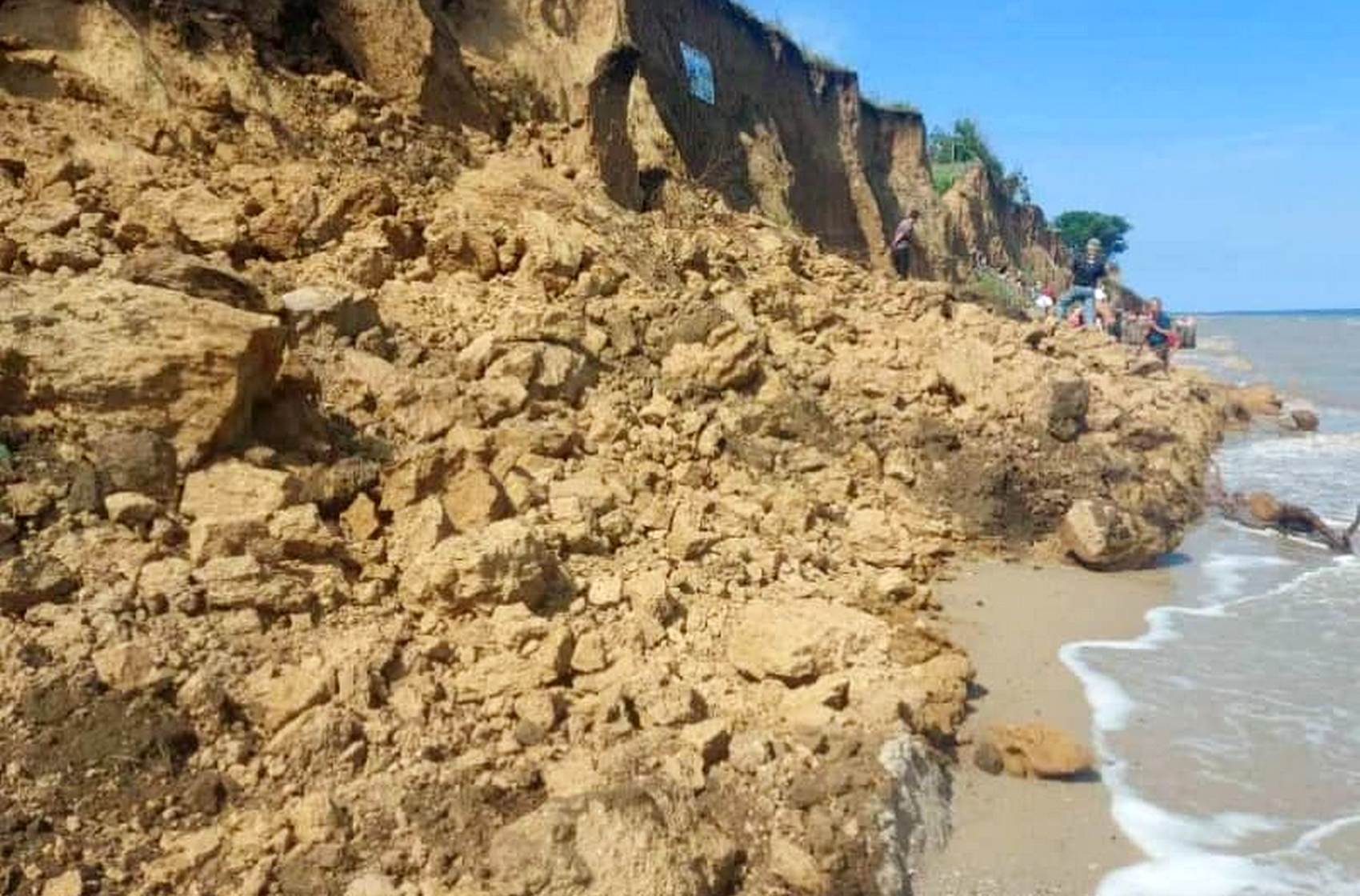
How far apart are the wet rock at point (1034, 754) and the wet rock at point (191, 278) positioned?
311cm

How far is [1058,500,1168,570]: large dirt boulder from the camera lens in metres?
6.14

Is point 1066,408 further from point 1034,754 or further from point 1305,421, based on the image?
point 1305,421

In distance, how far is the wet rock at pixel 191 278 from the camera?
12.6ft

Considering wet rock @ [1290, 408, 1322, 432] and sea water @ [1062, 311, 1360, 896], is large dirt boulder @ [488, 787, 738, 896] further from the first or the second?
wet rock @ [1290, 408, 1322, 432]

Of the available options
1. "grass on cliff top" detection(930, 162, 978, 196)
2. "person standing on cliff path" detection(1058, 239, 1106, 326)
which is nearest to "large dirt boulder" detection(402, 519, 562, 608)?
"person standing on cliff path" detection(1058, 239, 1106, 326)

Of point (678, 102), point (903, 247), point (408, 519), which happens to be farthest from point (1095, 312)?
point (408, 519)

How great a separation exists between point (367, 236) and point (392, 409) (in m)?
1.56

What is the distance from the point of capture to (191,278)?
153 inches

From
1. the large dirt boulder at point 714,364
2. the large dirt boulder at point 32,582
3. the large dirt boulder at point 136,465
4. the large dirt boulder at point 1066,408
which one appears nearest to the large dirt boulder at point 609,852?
the large dirt boulder at point 32,582

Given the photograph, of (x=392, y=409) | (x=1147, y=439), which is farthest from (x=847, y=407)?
(x=392, y=409)

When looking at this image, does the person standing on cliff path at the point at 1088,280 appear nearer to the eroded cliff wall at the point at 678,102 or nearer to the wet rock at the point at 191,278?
the eroded cliff wall at the point at 678,102

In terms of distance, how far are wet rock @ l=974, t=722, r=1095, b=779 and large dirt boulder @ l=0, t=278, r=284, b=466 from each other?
2.87 metres

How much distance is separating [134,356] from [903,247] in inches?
526

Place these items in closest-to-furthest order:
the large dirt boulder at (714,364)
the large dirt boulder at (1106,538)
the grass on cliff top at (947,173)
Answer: the large dirt boulder at (714,364), the large dirt boulder at (1106,538), the grass on cliff top at (947,173)
